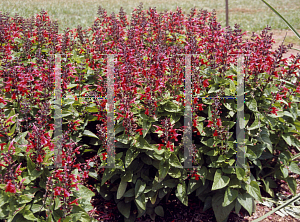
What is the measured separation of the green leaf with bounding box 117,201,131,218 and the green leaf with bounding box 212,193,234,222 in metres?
1.02

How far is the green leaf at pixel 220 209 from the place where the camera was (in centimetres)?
327

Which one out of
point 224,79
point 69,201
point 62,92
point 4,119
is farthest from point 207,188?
point 4,119

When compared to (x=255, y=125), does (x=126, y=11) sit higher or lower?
higher

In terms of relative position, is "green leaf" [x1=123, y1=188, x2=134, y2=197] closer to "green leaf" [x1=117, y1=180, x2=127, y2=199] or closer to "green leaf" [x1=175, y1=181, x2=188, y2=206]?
"green leaf" [x1=117, y1=180, x2=127, y2=199]

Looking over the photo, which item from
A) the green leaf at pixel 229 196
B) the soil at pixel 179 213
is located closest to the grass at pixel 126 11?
the soil at pixel 179 213

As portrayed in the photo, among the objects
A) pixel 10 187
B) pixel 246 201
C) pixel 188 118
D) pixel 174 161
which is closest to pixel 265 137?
pixel 246 201

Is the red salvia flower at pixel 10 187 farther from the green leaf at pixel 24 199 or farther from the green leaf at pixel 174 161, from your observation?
the green leaf at pixel 174 161

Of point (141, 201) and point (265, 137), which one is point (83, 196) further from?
point (265, 137)

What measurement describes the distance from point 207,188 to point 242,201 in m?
0.44

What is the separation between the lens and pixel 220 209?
3279 millimetres

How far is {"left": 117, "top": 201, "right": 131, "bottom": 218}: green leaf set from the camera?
3.34 meters

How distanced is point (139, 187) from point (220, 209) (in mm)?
992

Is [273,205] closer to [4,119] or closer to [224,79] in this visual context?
[224,79]

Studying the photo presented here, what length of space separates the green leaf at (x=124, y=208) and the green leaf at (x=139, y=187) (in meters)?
0.35
